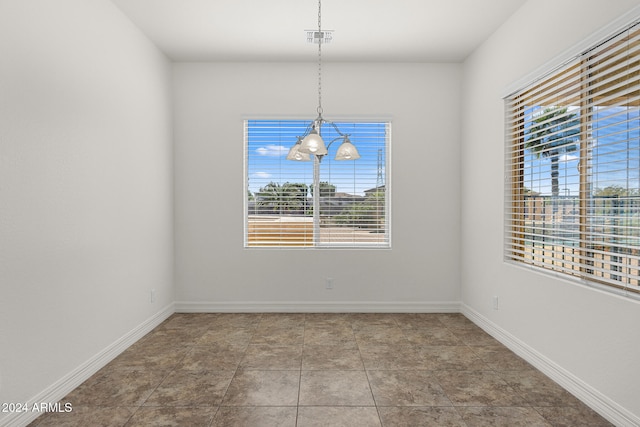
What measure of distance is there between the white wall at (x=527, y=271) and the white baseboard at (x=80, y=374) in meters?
3.41

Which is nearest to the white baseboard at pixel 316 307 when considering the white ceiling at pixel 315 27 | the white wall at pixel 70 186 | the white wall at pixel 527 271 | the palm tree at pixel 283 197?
the white wall at pixel 527 271

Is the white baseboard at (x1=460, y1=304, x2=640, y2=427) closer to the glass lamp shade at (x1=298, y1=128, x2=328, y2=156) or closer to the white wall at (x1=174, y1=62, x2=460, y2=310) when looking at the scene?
the white wall at (x1=174, y1=62, x2=460, y2=310)

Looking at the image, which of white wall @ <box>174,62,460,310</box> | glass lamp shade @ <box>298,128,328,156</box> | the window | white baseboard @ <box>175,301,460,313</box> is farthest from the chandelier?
white baseboard @ <box>175,301,460,313</box>

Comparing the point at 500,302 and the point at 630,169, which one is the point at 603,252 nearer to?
the point at 630,169

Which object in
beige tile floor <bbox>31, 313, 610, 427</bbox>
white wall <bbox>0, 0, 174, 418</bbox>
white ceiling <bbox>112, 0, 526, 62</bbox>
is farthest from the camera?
white ceiling <bbox>112, 0, 526, 62</bbox>

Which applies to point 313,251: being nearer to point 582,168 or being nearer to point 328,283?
point 328,283

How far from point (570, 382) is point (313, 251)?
2697 millimetres

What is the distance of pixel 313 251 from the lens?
4.45 m

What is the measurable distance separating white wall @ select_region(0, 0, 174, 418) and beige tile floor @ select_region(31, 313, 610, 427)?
1.37 ft

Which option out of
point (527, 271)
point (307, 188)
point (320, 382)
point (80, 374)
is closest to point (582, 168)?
point (527, 271)

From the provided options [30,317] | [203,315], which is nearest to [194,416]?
[30,317]

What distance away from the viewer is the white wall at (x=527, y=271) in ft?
7.16

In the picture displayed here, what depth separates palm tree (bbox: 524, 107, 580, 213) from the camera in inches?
104

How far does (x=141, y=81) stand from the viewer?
11.9ft
